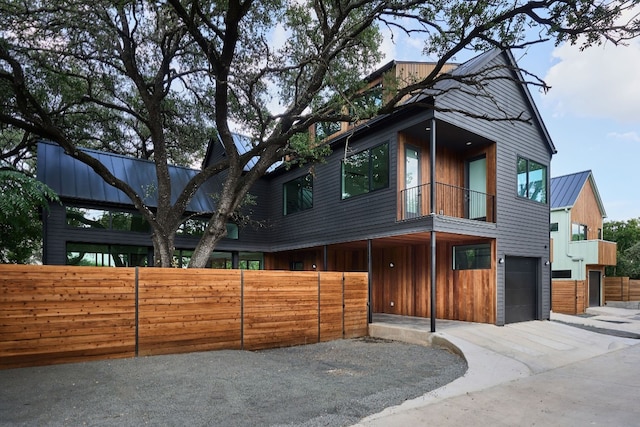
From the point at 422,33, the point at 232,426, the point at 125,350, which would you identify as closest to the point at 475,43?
the point at 422,33

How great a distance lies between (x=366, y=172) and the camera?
1198cm

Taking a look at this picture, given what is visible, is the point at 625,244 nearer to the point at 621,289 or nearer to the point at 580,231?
the point at 621,289

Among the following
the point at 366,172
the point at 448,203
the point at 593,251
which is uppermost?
the point at 366,172

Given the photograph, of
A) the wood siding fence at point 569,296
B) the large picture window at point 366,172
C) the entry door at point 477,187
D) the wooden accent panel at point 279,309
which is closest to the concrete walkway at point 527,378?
the wooden accent panel at point 279,309

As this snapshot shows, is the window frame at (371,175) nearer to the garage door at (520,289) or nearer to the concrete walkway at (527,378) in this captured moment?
the concrete walkway at (527,378)

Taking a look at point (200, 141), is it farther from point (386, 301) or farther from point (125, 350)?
point (125, 350)

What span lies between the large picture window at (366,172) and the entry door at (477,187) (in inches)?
112

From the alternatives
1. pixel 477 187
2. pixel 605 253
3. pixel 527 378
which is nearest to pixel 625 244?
pixel 605 253

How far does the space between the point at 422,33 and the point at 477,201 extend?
5506 millimetres

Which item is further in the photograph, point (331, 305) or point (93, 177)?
point (93, 177)

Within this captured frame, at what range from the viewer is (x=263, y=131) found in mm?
11078

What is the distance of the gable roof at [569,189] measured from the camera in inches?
810

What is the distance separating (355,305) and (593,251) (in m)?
14.9

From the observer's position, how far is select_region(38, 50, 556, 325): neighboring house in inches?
425
